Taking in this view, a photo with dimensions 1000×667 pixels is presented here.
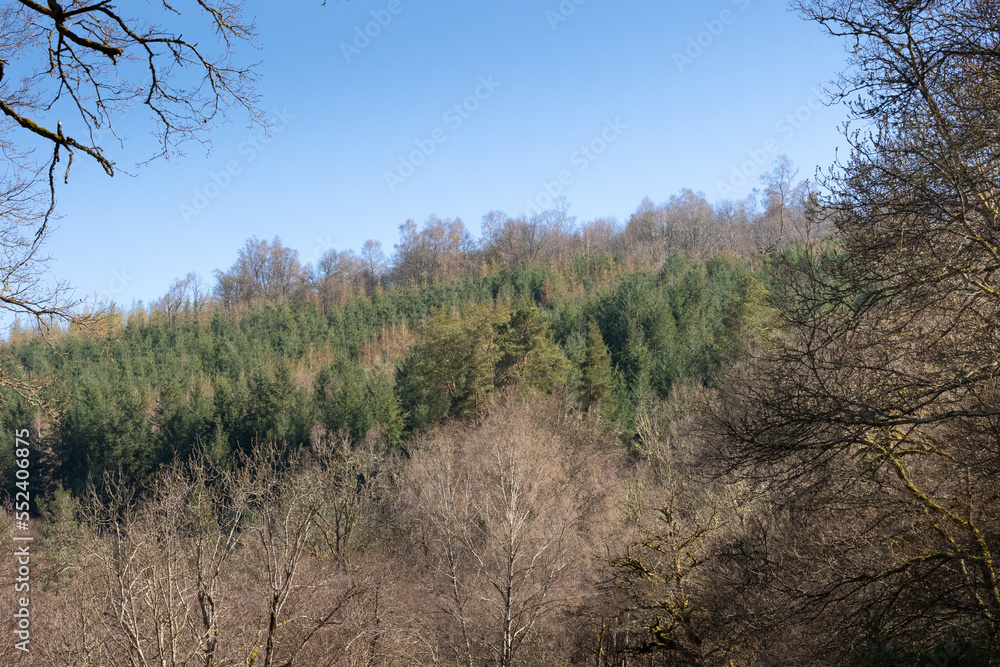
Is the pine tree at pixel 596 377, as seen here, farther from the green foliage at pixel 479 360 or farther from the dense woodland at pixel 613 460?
the green foliage at pixel 479 360

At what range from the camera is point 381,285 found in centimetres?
6153

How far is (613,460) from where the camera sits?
26.6m

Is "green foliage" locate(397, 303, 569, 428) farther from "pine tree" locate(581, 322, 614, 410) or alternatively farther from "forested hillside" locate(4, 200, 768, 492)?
"pine tree" locate(581, 322, 614, 410)

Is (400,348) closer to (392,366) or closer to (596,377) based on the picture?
(392,366)

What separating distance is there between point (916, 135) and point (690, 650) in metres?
9.25

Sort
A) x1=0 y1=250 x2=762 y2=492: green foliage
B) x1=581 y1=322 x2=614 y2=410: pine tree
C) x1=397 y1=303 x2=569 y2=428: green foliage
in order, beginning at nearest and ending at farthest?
x1=397 y1=303 x2=569 y2=428: green foliage, x1=0 y1=250 x2=762 y2=492: green foliage, x1=581 y1=322 x2=614 y2=410: pine tree

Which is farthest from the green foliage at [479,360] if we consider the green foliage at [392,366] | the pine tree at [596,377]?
Result: the pine tree at [596,377]

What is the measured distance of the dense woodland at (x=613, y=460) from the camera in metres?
6.01

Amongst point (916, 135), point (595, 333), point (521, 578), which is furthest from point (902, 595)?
point (595, 333)

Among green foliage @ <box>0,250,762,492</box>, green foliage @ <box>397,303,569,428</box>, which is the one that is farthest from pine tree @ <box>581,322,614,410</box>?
green foliage @ <box>397,303,569,428</box>

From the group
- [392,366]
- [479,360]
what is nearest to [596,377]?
[479,360]

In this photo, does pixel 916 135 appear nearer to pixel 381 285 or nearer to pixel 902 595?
pixel 902 595

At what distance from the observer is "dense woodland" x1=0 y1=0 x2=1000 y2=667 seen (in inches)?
237

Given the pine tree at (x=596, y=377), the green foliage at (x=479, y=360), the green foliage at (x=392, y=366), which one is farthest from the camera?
the pine tree at (x=596, y=377)
